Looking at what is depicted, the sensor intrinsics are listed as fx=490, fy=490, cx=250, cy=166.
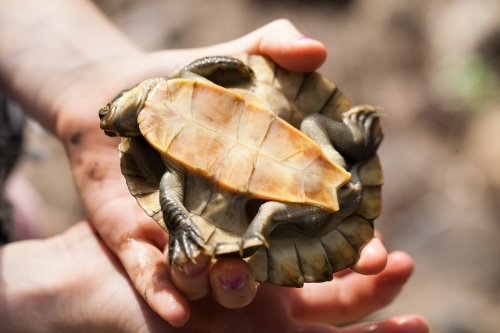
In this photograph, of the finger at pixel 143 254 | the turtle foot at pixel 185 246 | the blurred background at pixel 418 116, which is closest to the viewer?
the turtle foot at pixel 185 246

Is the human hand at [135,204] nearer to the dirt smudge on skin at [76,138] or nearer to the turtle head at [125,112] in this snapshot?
the dirt smudge on skin at [76,138]

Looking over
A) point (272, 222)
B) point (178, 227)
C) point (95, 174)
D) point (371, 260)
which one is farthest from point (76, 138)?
point (371, 260)

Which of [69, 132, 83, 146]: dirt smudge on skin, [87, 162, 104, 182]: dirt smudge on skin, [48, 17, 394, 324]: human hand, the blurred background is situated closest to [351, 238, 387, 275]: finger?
[48, 17, 394, 324]: human hand

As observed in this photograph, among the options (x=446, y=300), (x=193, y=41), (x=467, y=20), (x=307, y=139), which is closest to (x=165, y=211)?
(x=307, y=139)

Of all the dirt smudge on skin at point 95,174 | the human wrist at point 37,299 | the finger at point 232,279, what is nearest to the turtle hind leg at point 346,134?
the finger at point 232,279

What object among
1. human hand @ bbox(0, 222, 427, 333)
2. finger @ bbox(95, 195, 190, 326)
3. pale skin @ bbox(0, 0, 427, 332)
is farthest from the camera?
human hand @ bbox(0, 222, 427, 333)

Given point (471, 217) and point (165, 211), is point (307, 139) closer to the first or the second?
point (165, 211)

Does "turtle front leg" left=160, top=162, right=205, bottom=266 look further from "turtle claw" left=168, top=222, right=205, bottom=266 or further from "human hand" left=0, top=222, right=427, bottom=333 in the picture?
"human hand" left=0, top=222, right=427, bottom=333
